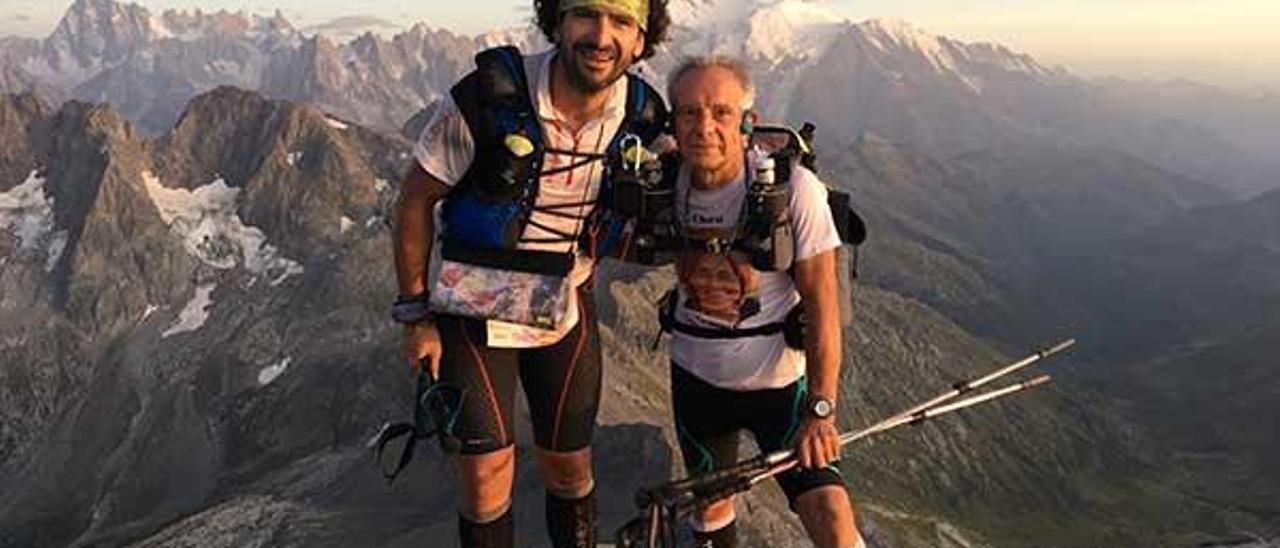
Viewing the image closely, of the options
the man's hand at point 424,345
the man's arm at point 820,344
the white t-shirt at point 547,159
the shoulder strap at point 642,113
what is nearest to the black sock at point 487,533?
the man's hand at point 424,345

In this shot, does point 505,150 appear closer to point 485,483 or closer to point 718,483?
point 485,483

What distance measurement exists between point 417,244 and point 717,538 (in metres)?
4.28

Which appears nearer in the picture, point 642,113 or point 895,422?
point 895,422

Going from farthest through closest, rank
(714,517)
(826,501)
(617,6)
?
1. (714,517)
2. (826,501)
3. (617,6)

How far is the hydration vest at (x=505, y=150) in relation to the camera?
8.71 metres

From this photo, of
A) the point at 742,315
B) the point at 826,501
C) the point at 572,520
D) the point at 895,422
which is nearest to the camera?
the point at 826,501

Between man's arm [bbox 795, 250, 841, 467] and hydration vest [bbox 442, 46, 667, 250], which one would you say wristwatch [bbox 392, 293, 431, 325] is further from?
man's arm [bbox 795, 250, 841, 467]

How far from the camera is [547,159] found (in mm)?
8953

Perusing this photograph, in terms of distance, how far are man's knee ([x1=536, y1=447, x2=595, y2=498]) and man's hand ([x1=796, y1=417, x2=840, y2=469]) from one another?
7.61 ft

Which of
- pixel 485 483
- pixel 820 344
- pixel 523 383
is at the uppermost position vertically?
pixel 820 344

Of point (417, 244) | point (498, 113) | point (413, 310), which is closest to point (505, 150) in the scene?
point (498, 113)

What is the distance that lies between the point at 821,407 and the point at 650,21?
12.1 feet

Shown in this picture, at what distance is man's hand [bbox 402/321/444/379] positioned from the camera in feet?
29.9

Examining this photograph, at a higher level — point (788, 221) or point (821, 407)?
point (788, 221)
